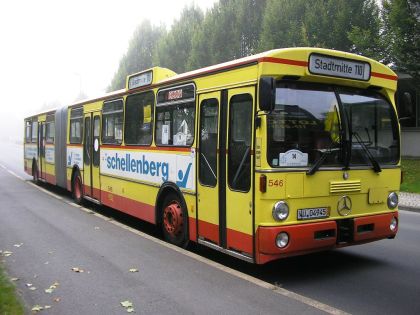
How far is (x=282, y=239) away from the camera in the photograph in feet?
19.1

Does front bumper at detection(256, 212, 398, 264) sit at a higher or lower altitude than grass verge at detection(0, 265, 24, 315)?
higher

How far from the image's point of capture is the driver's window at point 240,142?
20.1ft

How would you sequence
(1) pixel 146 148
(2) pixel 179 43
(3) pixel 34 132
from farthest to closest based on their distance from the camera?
(2) pixel 179 43
(3) pixel 34 132
(1) pixel 146 148

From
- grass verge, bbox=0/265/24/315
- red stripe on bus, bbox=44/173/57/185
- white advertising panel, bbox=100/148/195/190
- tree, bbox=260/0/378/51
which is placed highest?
tree, bbox=260/0/378/51

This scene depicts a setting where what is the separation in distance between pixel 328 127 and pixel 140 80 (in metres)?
4.47

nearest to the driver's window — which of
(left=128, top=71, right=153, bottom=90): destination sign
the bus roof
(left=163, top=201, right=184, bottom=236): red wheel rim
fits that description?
the bus roof

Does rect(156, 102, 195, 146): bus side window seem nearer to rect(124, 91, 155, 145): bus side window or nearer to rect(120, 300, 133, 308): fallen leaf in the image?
rect(124, 91, 155, 145): bus side window

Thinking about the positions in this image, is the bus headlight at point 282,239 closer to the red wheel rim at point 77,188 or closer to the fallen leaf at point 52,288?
the fallen leaf at point 52,288

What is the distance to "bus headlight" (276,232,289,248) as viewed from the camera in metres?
5.79

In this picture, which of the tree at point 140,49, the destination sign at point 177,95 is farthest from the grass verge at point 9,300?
the tree at point 140,49

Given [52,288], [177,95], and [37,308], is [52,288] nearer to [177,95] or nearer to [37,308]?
[37,308]

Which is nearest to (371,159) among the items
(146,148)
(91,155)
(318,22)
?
(146,148)

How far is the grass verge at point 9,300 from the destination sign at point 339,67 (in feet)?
13.8

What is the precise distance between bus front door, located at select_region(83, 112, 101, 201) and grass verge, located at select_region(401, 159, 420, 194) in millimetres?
11045
